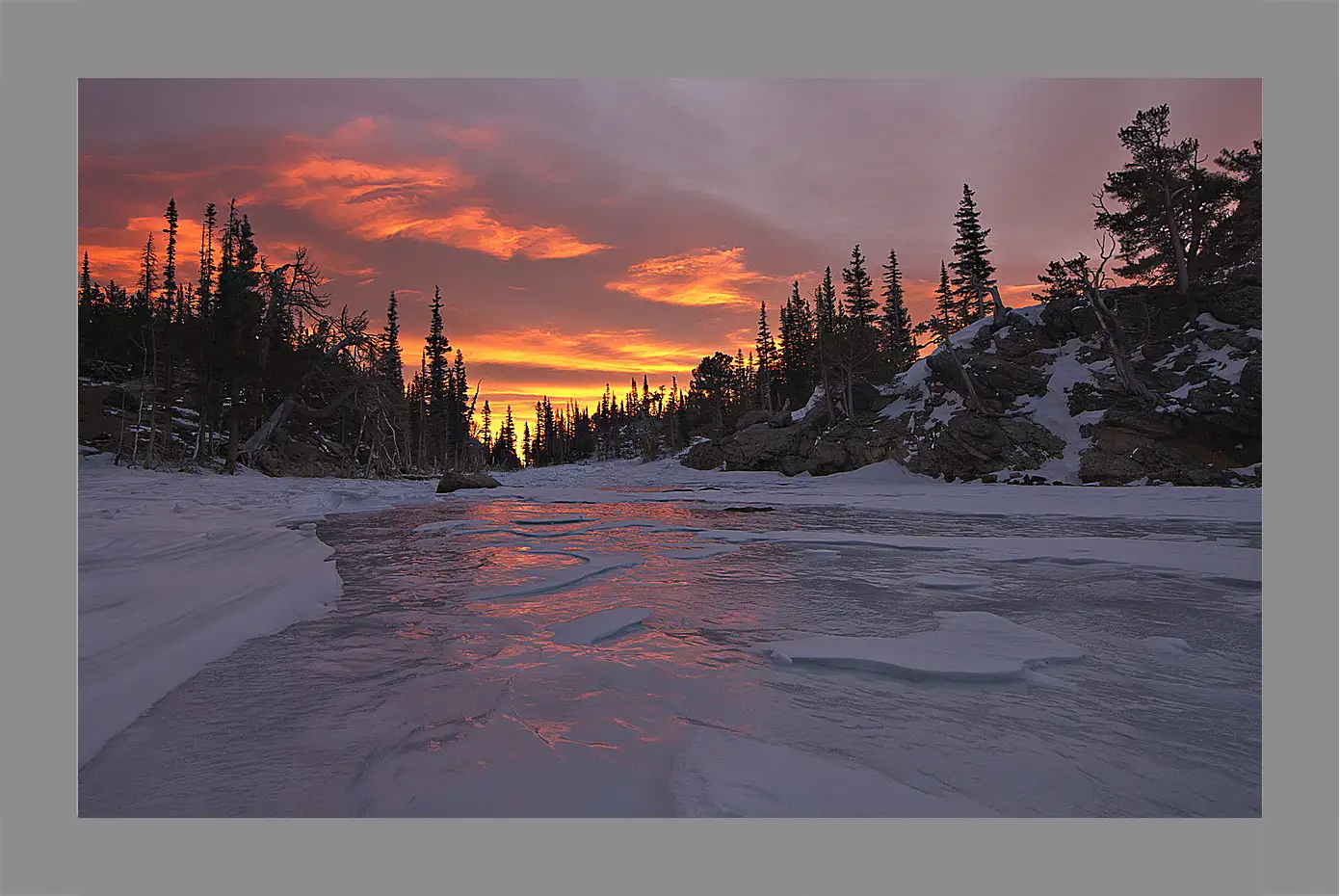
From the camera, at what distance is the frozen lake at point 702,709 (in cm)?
163

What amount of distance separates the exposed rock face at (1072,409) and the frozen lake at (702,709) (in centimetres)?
1495

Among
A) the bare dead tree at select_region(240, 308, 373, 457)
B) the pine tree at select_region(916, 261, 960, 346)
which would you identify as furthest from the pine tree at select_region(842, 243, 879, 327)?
the bare dead tree at select_region(240, 308, 373, 457)

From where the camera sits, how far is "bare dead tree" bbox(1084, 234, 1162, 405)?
64.1 ft

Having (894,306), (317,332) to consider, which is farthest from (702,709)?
(894,306)

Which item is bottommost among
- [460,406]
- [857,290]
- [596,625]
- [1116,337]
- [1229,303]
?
[596,625]

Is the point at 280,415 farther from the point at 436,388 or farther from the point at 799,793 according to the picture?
the point at 436,388

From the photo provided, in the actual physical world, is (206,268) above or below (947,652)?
above

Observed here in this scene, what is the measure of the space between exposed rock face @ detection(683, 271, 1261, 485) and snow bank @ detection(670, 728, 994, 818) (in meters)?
17.0

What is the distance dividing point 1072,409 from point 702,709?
2439 centimetres

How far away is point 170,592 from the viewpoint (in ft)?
12.2

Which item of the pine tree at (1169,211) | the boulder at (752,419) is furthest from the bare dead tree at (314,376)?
the pine tree at (1169,211)
